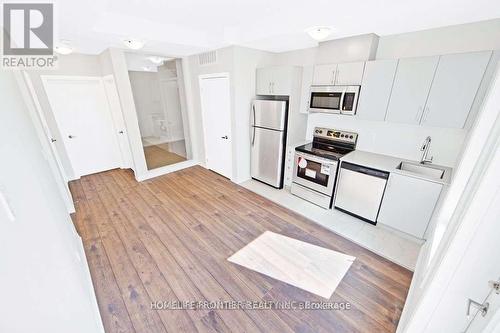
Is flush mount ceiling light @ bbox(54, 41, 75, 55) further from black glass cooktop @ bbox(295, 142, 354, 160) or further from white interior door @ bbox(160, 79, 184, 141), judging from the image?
black glass cooktop @ bbox(295, 142, 354, 160)

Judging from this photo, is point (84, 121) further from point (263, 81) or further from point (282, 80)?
point (282, 80)

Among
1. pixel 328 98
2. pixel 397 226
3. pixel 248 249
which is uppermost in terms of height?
pixel 328 98

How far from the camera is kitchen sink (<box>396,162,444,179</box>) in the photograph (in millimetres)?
2436

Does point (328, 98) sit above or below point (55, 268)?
above

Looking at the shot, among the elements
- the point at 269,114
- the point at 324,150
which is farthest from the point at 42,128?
the point at 324,150

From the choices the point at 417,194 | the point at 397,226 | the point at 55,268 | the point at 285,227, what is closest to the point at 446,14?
the point at 417,194

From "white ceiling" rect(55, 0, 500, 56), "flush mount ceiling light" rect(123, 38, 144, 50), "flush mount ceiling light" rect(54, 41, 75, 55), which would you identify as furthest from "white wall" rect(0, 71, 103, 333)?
"flush mount ceiling light" rect(54, 41, 75, 55)

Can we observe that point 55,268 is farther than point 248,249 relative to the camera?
No

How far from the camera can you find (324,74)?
2918 millimetres

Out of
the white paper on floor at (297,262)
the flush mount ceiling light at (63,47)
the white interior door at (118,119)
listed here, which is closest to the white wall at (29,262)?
the white paper on floor at (297,262)

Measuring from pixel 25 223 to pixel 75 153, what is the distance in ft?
14.1

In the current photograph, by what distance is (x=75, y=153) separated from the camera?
419 cm

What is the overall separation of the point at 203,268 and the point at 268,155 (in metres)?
2.20

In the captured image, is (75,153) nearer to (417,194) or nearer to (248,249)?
(248,249)
